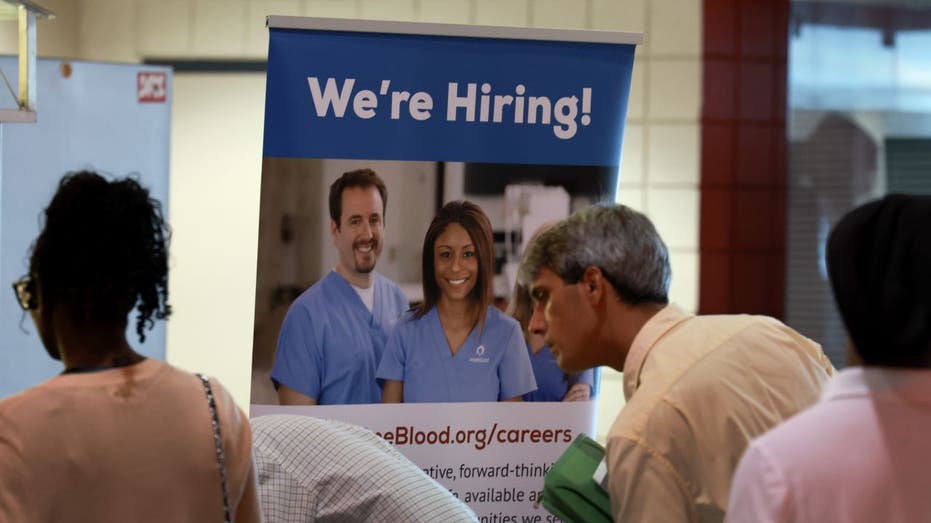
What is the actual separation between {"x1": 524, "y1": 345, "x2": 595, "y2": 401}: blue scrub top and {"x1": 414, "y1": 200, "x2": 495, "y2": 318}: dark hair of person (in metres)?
0.21

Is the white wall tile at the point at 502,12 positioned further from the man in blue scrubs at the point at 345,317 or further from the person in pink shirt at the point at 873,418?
the person in pink shirt at the point at 873,418

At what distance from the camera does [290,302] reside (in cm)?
292

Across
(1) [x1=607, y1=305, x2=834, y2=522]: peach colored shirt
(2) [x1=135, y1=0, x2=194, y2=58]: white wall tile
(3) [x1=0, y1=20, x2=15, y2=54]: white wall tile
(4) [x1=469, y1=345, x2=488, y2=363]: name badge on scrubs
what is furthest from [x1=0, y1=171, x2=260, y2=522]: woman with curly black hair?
(2) [x1=135, y1=0, x2=194, y2=58]: white wall tile

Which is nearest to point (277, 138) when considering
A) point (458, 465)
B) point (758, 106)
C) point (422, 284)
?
point (422, 284)

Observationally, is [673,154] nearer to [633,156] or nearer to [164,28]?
[633,156]

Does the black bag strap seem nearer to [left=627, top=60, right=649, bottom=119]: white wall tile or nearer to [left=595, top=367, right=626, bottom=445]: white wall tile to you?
[left=595, top=367, right=626, bottom=445]: white wall tile

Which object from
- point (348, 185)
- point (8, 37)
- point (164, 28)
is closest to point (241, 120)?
point (164, 28)

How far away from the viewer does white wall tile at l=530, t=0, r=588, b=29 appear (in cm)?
492

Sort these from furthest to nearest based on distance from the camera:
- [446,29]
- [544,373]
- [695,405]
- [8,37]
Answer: [8,37]
[544,373]
[446,29]
[695,405]

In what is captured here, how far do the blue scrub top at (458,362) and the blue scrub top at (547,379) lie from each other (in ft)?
0.08

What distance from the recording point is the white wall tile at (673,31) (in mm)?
4930

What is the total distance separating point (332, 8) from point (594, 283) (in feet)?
10.9

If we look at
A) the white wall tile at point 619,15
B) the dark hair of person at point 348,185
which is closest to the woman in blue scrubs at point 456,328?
the dark hair of person at point 348,185

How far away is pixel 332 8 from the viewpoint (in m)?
4.98
